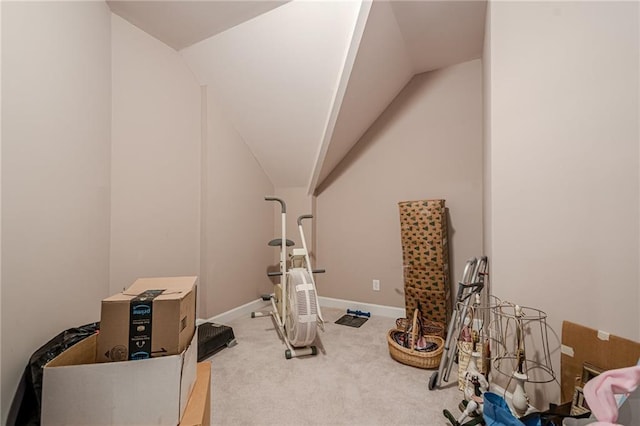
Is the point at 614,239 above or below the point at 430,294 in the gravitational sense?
above

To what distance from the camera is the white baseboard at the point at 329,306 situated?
9.61 feet

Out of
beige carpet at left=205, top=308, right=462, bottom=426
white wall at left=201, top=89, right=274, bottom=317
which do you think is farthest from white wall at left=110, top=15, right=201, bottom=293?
beige carpet at left=205, top=308, right=462, bottom=426

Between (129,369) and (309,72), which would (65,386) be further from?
(309,72)

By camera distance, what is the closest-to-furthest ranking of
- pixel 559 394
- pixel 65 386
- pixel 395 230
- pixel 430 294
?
pixel 65 386, pixel 559 394, pixel 430 294, pixel 395 230

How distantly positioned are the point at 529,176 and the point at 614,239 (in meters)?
0.48

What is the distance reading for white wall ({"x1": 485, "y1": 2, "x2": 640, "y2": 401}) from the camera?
1.34m

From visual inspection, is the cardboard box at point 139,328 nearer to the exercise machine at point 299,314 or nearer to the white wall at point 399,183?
the exercise machine at point 299,314

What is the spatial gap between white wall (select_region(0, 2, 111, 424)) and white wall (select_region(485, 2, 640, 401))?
7.98 feet

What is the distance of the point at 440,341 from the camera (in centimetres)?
222

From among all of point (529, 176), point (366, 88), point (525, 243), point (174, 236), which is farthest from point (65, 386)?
point (366, 88)

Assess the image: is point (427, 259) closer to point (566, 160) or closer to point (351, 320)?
Answer: point (351, 320)

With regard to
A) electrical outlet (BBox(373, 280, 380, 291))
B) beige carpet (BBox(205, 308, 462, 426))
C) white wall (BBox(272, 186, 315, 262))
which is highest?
white wall (BBox(272, 186, 315, 262))

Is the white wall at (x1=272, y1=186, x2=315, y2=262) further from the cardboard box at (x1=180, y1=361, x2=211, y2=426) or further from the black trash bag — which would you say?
the black trash bag

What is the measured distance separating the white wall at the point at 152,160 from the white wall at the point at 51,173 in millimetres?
132
